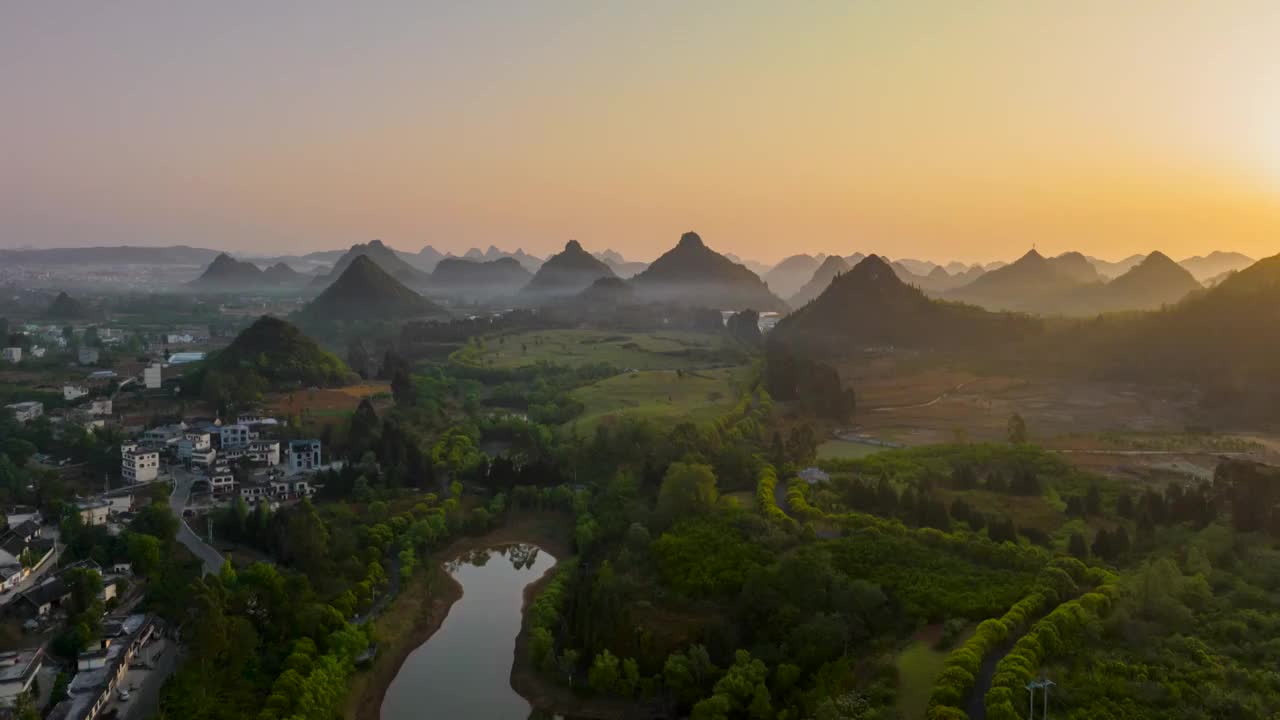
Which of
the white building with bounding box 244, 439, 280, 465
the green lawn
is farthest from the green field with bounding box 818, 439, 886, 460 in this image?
the white building with bounding box 244, 439, 280, 465

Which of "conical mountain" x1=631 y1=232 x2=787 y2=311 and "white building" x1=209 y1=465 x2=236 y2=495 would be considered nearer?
"white building" x1=209 y1=465 x2=236 y2=495

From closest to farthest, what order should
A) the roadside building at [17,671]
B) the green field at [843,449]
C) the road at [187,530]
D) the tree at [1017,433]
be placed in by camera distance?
the roadside building at [17,671] → the road at [187,530] → the green field at [843,449] → the tree at [1017,433]

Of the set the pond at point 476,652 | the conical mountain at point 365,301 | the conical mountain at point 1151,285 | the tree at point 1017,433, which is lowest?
the pond at point 476,652

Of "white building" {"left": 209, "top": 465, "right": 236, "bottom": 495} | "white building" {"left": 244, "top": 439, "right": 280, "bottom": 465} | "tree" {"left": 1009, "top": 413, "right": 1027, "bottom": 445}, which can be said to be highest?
"tree" {"left": 1009, "top": 413, "right": 1027, "bottom": 445}

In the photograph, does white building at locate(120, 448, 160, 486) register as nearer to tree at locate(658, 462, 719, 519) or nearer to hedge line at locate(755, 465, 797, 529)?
tree at locate(658, 462, 719, 519)

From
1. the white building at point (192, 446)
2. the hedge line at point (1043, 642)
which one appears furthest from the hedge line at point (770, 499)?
the white building at point (192, 446)

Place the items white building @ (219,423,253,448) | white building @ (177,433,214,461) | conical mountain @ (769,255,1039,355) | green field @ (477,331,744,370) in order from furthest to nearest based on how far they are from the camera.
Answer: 1. conical mountain @ (769,255,1039,355)
2. green field @ (477,331,744,370)
3. white building @ (219,423,253,448)
4. white building @ (177,433,214,461)

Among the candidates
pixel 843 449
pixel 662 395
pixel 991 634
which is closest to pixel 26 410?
pixel 662 395

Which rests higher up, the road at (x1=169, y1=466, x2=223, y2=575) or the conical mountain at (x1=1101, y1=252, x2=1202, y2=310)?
the conical mountain at (x1=1101, y1=252, x2=1202, y2=310)

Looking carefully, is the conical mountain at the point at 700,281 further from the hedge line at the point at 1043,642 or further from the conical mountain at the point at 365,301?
the hedge line at the point at 1043,642
